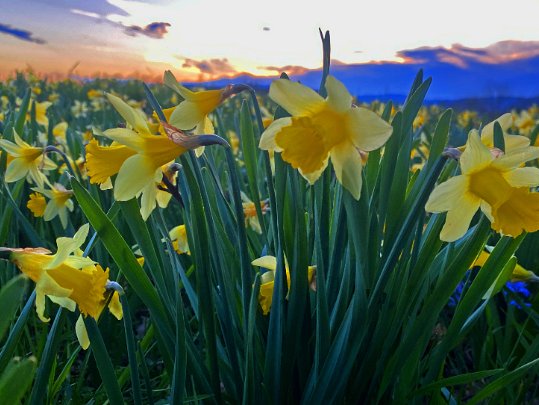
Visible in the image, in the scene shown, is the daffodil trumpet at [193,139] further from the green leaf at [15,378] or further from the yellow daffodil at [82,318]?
the green leaf at [15,378]

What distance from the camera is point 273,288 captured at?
1.12m

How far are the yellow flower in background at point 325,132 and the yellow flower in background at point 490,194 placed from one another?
168mm

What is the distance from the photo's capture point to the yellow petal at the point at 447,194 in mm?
939

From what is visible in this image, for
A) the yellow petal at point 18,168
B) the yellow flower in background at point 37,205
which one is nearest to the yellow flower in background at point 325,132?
the yellow petal at point 18,168

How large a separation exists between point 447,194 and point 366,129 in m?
0.21

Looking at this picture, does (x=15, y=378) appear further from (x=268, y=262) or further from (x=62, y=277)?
(x=268, y=262)

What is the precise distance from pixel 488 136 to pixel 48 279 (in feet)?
2.80

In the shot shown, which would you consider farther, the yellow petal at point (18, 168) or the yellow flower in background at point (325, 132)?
the yellow petal at point (18, 168)

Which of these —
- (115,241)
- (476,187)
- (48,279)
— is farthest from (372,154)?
(48,279)

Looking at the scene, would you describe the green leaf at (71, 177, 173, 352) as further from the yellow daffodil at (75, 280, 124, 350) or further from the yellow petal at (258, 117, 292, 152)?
the yellow petal at (258, 117, 292, 152)

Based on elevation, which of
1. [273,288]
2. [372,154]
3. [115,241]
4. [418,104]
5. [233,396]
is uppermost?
[418,104]

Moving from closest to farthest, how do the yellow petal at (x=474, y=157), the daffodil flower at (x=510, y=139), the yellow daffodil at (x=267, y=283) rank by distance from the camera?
1. the yellow petal at (x=474, y=157)
2. the daffodil flower at (x=510, y=139)
3. the yellow daffodil at (x=267, y=283)

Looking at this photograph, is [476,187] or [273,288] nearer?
[476,187]

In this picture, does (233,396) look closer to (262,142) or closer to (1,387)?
(262,142)
